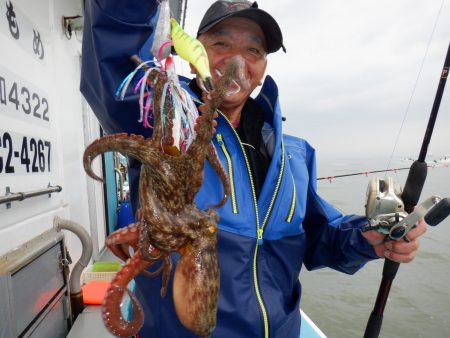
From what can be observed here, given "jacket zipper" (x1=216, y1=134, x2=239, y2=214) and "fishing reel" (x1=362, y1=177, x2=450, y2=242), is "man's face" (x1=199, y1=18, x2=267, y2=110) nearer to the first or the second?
"jacket zipper" (x1=216, y1=134, x2=239, y2=214)

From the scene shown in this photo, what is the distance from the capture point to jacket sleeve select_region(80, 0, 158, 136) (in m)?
1.29

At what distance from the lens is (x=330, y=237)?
2369 millimetres

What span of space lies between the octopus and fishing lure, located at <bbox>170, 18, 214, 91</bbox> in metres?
0.11

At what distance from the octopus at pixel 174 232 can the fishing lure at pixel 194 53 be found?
0.11 metres

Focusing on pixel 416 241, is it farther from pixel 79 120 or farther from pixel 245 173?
pixel 79 120

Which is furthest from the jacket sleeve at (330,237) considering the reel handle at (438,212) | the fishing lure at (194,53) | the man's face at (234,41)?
the fishing lure at (194,53)

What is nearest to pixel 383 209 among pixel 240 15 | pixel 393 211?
pixel 393 211

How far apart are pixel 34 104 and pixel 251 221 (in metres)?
2.45

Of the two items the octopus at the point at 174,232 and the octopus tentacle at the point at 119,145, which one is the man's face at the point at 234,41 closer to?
the octopus at the point at 174,232

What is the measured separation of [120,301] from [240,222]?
0.90 m

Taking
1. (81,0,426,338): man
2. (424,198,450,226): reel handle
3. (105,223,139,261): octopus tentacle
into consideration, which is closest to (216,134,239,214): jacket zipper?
(81,0,426,338): man

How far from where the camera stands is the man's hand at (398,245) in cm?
188

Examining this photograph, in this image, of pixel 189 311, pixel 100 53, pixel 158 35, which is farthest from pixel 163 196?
pixel 100 53

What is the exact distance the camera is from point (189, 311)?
1.10 meters
